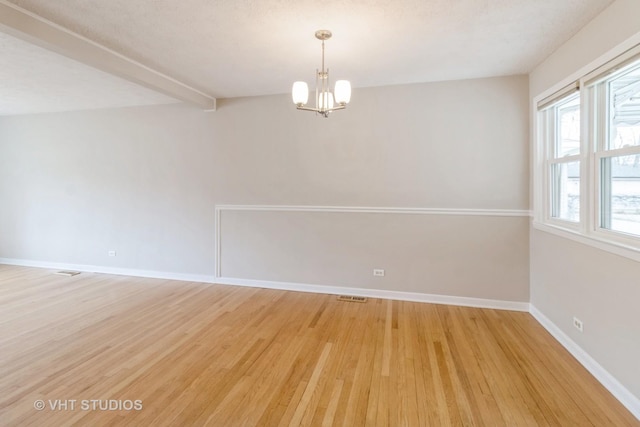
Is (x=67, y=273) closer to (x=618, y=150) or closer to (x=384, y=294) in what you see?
(x=384, y=294)

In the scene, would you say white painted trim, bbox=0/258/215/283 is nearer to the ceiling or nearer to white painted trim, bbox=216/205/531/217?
white painted trim, bbox=216/205/531/217

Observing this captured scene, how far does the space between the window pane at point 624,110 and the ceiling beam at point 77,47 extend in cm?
413

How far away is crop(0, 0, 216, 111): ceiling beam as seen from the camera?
2.17 metres

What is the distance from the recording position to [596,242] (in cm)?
219

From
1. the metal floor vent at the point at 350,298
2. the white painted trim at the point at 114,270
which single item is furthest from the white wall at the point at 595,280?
the white painted trim at the point at 114,270

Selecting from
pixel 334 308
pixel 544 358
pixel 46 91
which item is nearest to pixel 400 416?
pixel 544 358

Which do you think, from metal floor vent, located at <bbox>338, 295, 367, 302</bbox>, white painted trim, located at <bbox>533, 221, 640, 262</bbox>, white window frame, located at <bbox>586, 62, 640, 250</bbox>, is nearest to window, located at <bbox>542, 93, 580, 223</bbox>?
white painted trim, located at <bbox>533, 221, 640, 262</bbox>

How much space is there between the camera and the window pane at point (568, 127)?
2586 mm

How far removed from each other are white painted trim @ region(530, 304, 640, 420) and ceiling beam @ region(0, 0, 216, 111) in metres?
4.73

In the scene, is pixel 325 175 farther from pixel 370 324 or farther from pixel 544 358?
pixel 544 358

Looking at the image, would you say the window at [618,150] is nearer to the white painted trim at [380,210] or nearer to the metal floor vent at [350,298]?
the white painted trim at [380,210]

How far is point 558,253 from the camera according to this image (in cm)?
276

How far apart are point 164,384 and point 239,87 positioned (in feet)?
10.7

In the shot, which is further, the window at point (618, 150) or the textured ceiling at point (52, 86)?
the textured ceiling at point (52, 86)
